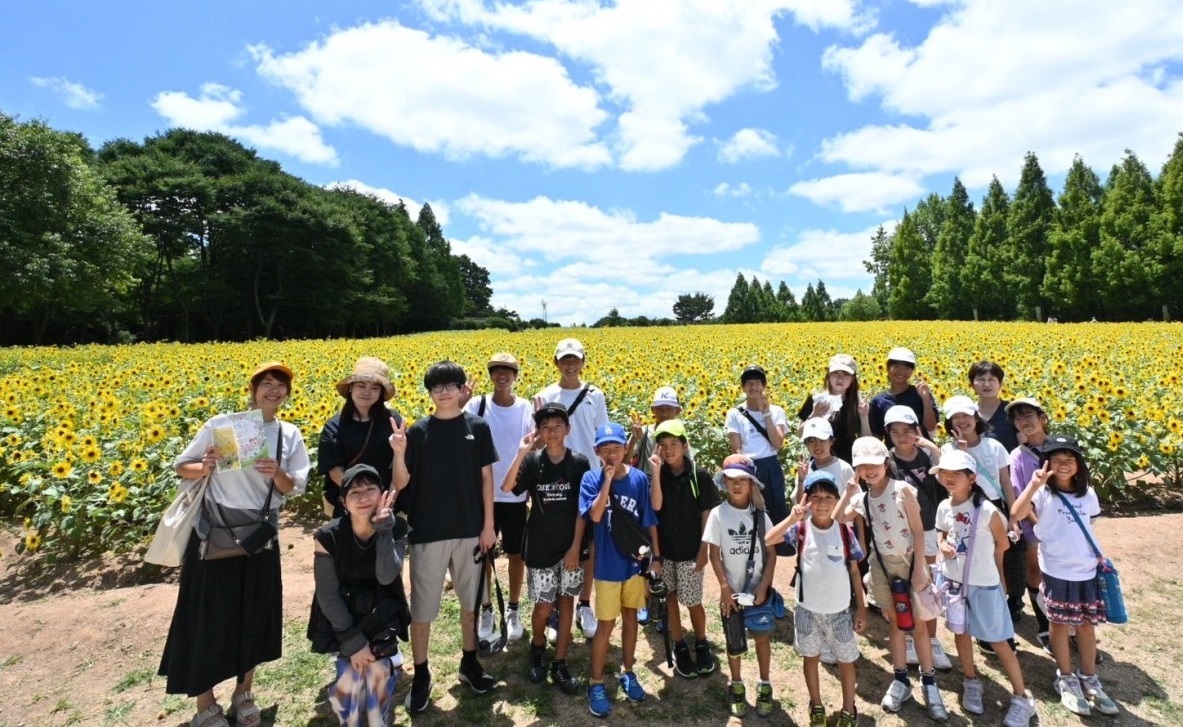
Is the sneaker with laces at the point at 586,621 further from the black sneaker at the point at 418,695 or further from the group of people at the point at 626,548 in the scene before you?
the black sneaker at the point at 418,695

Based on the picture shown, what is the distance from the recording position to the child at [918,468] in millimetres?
3566

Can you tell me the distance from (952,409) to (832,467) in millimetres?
863

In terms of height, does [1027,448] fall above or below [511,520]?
above

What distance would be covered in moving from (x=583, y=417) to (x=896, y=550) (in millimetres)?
2112

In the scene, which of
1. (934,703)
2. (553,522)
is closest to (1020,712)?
(934,703)

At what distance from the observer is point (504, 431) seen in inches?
159

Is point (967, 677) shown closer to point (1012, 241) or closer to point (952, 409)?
point (952, 409)

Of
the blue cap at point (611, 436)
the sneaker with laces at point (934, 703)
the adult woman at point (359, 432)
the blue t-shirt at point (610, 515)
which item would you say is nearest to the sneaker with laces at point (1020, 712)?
the sneaker with laces at point (934, 703)

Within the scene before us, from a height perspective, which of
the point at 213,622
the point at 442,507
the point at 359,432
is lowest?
the point at 213,622

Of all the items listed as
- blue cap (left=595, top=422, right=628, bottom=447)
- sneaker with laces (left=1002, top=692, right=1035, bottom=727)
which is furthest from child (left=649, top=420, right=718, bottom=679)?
sneaker with laces (left=1002, top=692, right=1035, bottom=727)

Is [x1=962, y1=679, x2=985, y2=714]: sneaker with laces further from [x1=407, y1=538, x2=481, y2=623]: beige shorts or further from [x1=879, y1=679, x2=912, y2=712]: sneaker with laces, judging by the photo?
[x1=407, y1=538, x2=481, y2=623]: beige shorts

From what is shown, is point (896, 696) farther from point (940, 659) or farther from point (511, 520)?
point (511, 520)

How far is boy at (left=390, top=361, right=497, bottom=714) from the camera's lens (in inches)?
131

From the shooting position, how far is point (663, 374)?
30.1 ft
